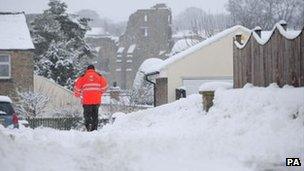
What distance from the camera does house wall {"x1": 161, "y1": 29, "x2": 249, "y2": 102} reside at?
27.8 meters

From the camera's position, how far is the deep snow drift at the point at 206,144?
7186mm

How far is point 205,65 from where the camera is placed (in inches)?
1105

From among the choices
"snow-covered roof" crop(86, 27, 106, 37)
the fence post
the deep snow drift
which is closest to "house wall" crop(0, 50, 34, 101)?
the fence post

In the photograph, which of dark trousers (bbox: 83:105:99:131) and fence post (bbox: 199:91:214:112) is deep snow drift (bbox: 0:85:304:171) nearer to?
fence post (bbox: 199:91:214:112)

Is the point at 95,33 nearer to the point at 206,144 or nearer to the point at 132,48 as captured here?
the point at 132,48

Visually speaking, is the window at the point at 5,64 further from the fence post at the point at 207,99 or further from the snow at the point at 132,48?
the snow at the point at 132,48

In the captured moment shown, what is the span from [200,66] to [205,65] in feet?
0.88

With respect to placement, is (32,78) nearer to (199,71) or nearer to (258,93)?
(199,71)

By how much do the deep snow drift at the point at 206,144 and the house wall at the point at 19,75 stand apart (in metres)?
22.4

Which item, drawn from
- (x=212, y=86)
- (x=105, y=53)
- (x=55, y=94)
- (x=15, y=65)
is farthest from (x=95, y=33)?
(x=212, y=86)

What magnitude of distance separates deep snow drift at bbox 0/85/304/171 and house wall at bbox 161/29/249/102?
52.0 ft

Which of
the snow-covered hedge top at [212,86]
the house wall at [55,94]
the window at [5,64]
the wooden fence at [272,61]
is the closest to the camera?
the wooden fence at [272,61]

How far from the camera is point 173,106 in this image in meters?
15.4

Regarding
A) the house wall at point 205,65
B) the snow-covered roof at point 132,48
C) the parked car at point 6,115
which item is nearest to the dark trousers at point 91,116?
the parked car at point 6,115
